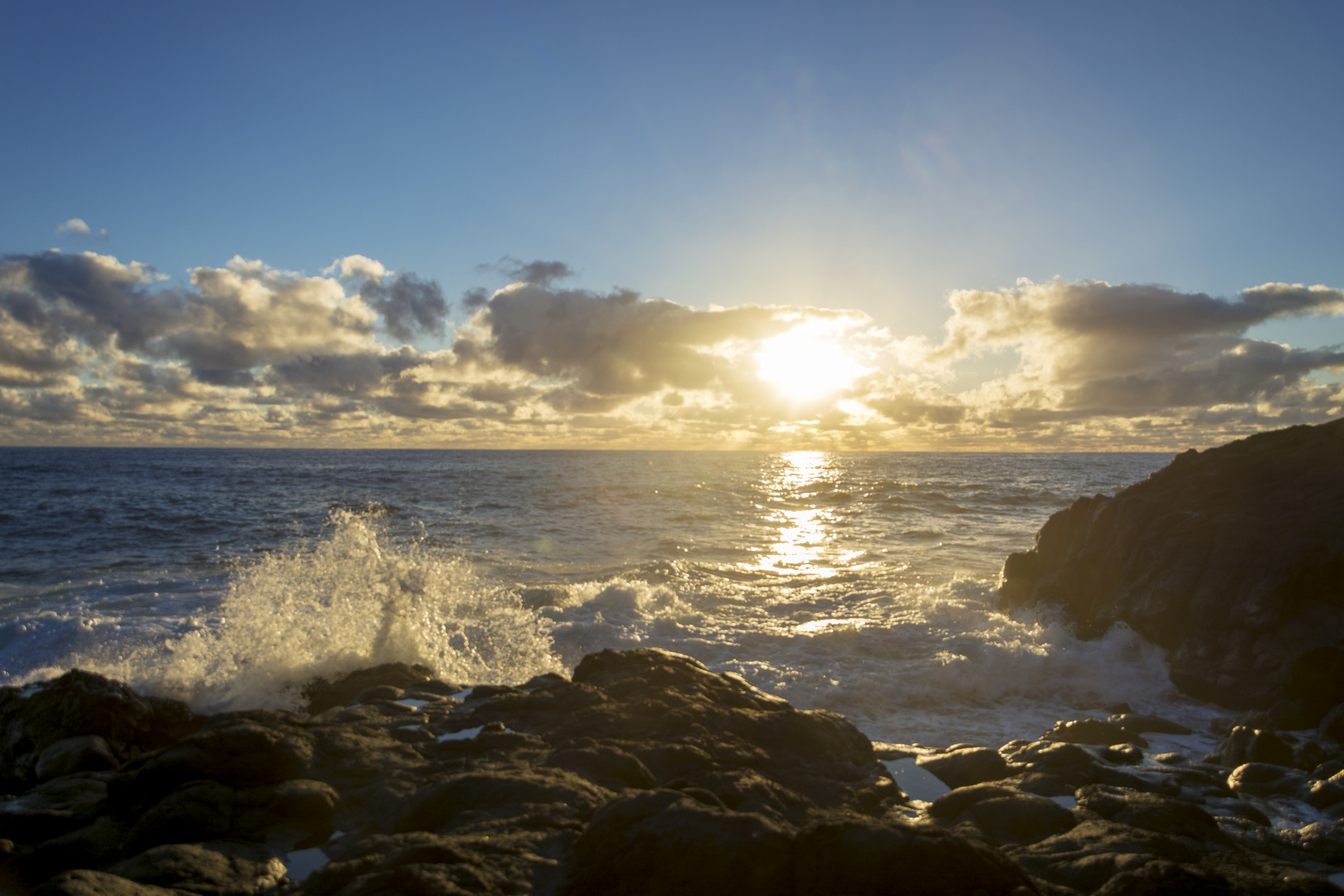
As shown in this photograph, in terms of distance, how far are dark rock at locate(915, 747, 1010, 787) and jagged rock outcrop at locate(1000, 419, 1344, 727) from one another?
4416 millimetres

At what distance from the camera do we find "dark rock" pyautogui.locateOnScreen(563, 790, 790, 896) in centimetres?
342

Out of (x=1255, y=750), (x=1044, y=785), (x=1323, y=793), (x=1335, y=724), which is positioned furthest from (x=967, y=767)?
(x=1335, y=724)

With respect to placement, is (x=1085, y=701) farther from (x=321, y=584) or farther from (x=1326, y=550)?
(x=321, y=584)

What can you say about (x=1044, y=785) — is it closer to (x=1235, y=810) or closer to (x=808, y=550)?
(x=1235, y=810)

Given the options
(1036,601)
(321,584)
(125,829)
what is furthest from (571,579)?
(125,829)

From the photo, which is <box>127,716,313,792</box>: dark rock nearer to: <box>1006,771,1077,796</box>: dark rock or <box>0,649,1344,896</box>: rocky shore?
<box>0,649,1344,896</box>: rocky shore

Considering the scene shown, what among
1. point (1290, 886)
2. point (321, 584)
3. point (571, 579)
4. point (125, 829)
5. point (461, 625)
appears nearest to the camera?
point (1290, 886)

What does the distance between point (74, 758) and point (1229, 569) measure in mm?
13497

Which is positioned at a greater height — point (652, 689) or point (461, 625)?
point (652, 689)

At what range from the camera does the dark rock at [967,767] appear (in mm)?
5645

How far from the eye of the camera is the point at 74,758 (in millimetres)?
5945

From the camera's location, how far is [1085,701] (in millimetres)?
9047

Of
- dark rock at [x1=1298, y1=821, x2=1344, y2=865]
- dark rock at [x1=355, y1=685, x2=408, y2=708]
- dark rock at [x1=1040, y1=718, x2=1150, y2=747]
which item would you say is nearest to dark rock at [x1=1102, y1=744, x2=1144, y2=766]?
dark rock at [x1=1040, y1=718, x2=1150, y2=747]

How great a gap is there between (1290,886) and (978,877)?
2147 millimetres
